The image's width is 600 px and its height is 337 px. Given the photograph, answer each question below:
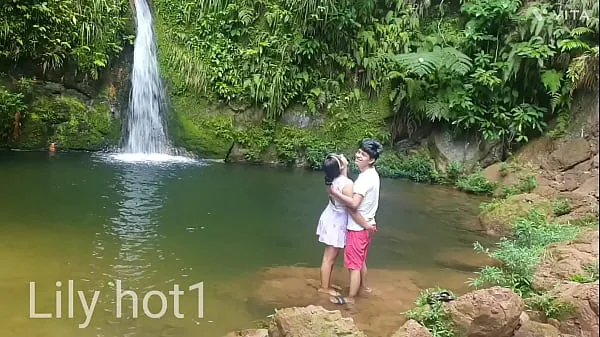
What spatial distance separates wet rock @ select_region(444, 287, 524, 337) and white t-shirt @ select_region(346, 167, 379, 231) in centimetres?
132

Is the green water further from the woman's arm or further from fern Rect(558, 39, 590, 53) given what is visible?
fern Rect(558, 39, 590, 53)

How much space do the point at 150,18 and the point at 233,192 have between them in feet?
20.1

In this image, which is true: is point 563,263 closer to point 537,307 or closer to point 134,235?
point 537,307

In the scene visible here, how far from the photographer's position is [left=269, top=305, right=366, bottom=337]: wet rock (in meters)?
3.71

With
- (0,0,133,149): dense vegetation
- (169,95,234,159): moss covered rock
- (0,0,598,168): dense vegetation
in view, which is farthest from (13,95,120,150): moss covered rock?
(169,95,234,159): moss covered rock

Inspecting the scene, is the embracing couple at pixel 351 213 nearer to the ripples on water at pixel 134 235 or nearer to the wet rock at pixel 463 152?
the ripples on water at pixel 134 235

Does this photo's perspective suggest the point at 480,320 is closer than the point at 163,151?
Yes

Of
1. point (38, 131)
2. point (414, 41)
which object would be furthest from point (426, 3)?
point (38, 131)

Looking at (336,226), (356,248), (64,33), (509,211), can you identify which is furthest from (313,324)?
(64,33)

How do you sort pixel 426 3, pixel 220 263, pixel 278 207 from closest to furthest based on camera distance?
1. pixel 220 263
2. pixel 278 207
3. pixel 426 3

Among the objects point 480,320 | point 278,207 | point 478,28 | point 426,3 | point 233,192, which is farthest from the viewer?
point 426,3

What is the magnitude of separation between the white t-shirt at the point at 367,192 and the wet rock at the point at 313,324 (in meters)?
1.42

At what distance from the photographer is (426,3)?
1324cm

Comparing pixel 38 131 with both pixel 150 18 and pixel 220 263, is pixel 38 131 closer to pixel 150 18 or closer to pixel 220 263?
pixel 150 18
